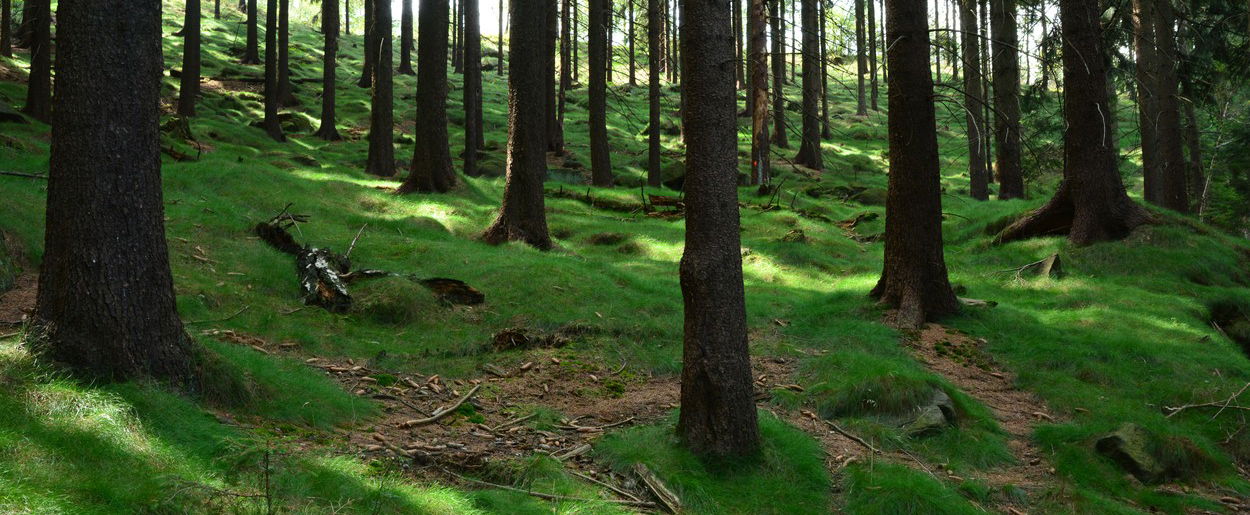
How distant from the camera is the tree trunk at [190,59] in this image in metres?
27.3

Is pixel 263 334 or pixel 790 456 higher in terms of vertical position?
pixel 263 334

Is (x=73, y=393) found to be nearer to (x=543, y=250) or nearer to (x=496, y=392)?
(x=496, y=392)

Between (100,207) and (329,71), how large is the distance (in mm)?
24885

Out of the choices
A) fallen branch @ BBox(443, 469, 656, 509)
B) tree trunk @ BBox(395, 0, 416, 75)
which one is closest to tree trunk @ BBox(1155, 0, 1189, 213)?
fallen branch @ BBox(443, 469, 656, 509)

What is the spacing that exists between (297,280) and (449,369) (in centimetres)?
368

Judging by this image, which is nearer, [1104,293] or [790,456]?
[790,456]

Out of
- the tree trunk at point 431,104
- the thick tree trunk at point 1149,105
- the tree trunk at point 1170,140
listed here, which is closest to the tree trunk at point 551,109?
the tree trunk at point 431,104

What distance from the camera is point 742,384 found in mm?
6582

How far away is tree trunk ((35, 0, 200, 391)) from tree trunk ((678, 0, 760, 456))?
4000 mm

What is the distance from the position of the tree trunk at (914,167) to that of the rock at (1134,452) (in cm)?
381

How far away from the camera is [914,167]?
1131 cm

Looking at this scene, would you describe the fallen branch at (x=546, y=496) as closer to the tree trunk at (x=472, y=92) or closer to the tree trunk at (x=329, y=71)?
the tree trunk at (x=472, y=92)

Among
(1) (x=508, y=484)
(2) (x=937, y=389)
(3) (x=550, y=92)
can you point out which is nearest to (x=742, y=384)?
(1) (x=508, y=484)

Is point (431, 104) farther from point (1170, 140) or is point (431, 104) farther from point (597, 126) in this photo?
point (1170, 140)
